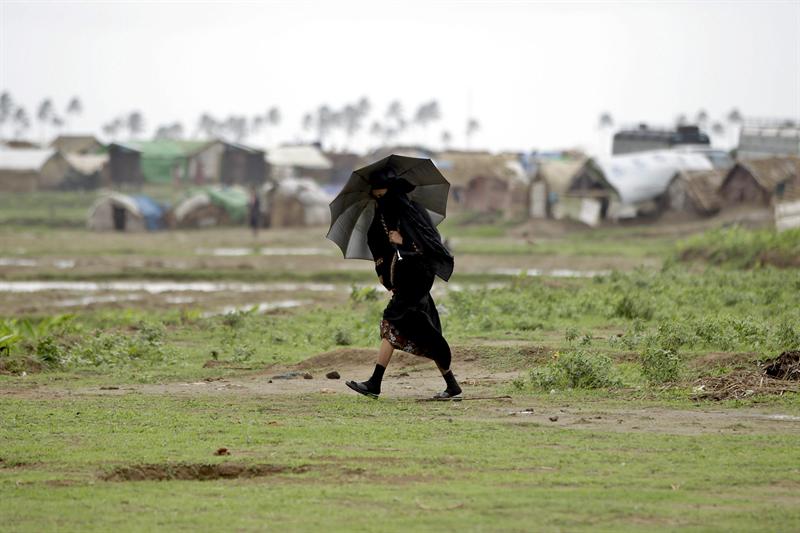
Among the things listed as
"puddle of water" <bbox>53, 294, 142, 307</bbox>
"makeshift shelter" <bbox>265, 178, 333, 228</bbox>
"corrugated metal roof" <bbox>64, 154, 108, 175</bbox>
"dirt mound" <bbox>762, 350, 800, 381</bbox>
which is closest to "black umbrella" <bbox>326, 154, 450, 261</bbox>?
"dirt mound" <bbox>762, 350, 800, 381</bbox>

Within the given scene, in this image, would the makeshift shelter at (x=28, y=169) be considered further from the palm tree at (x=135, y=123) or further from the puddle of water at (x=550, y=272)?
the palm tree at (x=135, y=123)

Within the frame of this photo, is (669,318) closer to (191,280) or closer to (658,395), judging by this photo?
(658,395)

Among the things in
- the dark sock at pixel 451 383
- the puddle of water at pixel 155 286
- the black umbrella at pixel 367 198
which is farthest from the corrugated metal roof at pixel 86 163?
the dark sock at pixel 451 383

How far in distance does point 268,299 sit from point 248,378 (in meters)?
14.3

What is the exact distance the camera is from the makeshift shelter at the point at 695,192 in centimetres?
4744

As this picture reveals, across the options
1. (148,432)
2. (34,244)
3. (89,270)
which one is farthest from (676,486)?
(34,244)

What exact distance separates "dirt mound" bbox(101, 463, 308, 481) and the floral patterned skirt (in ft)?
9.40

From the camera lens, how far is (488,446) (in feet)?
26.2

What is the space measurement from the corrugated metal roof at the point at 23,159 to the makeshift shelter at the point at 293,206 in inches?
899

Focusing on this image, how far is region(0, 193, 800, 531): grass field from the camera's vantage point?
21.2 ft

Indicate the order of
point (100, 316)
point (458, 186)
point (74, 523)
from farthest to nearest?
point (458, 186)
point (100, 316)
point (74, 523)

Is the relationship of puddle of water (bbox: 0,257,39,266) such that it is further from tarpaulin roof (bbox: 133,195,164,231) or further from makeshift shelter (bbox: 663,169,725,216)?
makeshift shelter (bbox: 663,169,725,216)

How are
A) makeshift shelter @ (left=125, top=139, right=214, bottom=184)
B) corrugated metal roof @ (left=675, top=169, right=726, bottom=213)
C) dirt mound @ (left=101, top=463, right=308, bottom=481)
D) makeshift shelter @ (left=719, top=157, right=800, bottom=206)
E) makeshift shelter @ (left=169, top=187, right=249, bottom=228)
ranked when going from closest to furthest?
dirt mound @ (left=101, top=463, right=308, bottom=481), makeshift shelter @ (left=719, top=157, right=800, bottom=206), corrugated metal roof @ (left=675, top=169, right=726, bottom=213), makeshift shelter @ (left=169, top=187, right=249, bottom=228), makeshift shelter @ (left=125, top=139, right=214, bottom=184)

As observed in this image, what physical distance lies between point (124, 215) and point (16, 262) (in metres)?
17.8
